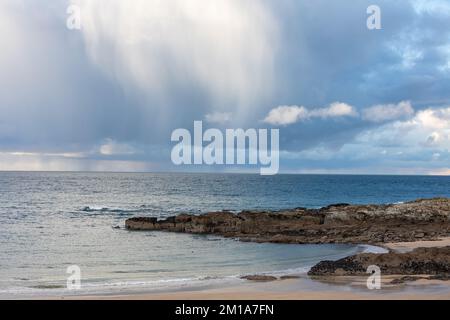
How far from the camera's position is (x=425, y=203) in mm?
47469

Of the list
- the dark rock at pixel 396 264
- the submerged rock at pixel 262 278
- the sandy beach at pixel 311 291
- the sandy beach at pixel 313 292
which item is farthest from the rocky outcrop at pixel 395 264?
the submerged rock at pixel 262 278

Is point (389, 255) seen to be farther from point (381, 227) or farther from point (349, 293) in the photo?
point (381, 227)

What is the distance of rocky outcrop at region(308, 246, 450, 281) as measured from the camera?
21.7m

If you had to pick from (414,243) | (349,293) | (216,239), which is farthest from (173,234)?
(349,293)

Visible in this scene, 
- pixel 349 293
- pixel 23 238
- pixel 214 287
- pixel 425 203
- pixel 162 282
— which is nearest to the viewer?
pixel 349 293

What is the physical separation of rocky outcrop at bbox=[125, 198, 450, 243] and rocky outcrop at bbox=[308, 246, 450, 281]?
13066 mm

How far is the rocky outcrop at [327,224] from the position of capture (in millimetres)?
38000

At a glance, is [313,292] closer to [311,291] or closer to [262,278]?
[311,291]

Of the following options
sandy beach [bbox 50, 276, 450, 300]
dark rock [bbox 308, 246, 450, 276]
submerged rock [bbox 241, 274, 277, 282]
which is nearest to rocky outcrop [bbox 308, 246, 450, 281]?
dark rock [bbox 308, 246, 450, 276]

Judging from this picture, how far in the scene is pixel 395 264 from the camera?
22422 millimetres

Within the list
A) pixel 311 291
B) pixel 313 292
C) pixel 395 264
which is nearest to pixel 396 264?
pixel 395 264

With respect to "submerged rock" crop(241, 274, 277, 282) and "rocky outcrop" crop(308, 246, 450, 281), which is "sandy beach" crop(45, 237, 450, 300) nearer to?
"submerged rock" crop(241, 274, 277, 282)

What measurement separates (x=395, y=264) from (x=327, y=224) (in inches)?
876
